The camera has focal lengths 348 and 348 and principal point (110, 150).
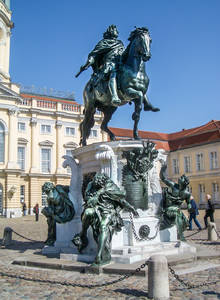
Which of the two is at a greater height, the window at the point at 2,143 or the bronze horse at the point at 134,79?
the window at the point at 2,143

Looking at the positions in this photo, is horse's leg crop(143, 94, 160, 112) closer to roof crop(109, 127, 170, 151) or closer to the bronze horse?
the bronze horse

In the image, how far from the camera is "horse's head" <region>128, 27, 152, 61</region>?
6766mm

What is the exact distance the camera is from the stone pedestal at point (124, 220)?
618 cm

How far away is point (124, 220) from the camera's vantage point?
6.45 metres

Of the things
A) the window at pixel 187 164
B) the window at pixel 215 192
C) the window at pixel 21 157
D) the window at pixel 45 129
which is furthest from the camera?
the window at pixel 187 164

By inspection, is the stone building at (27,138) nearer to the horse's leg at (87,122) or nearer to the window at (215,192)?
the window at (215,192)

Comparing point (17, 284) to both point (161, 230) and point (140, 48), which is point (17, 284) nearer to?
point (161, 230)

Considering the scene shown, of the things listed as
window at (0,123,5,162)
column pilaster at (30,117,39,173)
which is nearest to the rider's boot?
window at (0,123,5,162)

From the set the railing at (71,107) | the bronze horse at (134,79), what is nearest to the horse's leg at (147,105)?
the bronze horse at (134,79)

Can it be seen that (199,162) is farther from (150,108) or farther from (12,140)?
(150,108)

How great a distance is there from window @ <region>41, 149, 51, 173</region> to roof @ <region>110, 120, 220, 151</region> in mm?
8408

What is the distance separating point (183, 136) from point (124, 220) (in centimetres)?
3940

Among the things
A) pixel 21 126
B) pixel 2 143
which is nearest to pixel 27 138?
pixel 21 126

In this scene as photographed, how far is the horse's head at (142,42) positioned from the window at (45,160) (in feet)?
105
